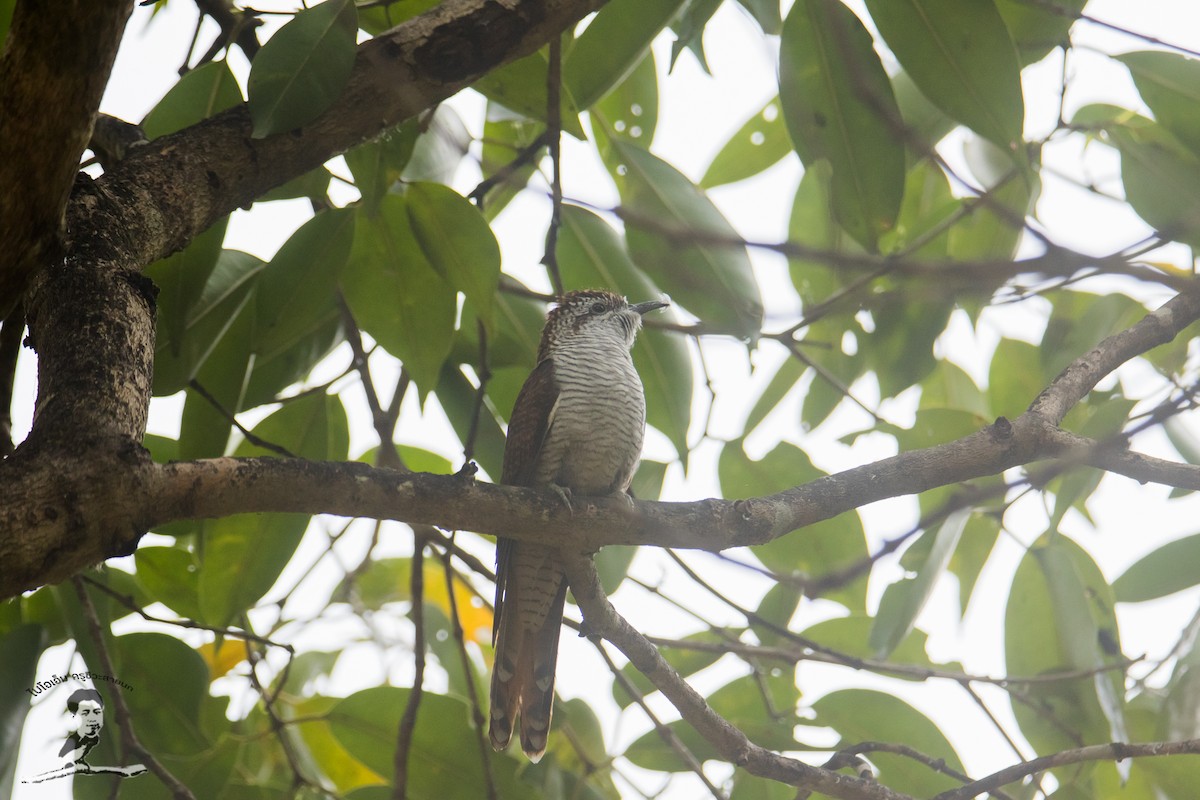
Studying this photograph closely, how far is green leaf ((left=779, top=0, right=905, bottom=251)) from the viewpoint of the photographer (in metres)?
2.79

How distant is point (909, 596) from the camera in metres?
2.85

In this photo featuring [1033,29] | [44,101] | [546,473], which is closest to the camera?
[44,101]

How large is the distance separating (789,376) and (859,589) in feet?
2.58

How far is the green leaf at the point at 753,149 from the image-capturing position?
3.88 meters

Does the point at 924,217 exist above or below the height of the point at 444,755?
above

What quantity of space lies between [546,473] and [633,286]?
729mm

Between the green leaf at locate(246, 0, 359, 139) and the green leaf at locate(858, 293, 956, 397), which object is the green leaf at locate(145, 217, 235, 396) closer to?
the green leaf at locate(246, 0, 359, 139)

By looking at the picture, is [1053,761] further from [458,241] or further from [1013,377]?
[458,241]

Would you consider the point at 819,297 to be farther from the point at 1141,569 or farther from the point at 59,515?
the point at 59,515

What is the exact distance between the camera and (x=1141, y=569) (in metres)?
3.05

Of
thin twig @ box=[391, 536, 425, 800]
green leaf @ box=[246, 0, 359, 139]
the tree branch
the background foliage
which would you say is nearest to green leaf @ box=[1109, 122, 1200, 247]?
the background foliage

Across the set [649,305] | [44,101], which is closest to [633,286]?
[649,305]

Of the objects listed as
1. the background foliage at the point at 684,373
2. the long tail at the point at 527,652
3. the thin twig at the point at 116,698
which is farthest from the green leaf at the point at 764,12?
the thin twig at the point at 116,698

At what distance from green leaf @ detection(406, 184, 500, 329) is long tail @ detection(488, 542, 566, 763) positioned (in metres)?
0.89
